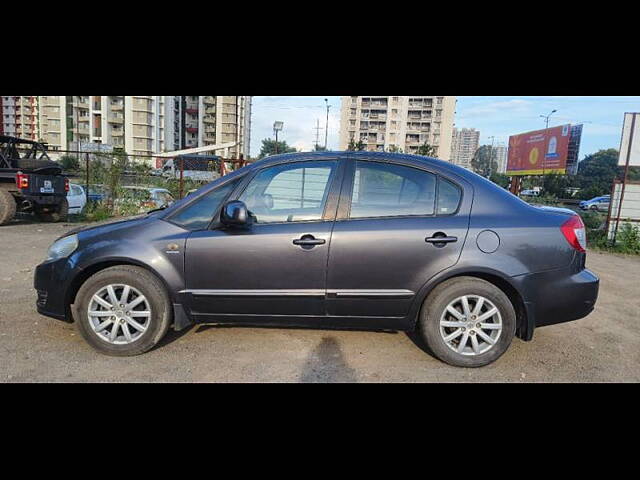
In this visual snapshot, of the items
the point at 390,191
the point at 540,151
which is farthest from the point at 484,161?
the point at 390,191

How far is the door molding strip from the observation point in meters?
3.04

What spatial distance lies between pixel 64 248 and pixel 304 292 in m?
2.05

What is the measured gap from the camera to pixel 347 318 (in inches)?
122

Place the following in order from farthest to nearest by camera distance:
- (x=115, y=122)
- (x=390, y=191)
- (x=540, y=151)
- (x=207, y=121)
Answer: (x=207, y=121)
(x=115, y=122)
(x=540, y=151)
(x=390, y=191)

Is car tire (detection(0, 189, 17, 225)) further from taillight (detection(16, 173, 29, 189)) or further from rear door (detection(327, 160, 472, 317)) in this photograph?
rear door (detection(327, 160, 472, 317))

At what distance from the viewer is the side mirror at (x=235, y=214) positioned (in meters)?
2.91

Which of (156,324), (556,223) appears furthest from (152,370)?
(556,223)

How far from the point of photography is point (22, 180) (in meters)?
9.12

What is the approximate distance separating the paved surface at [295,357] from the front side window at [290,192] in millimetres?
1160

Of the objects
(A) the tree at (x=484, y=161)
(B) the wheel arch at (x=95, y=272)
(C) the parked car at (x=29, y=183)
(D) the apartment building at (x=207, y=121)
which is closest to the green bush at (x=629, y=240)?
(B) the wheel arch at (x=95, y=272)

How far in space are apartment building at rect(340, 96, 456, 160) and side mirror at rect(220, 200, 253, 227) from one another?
248 feet

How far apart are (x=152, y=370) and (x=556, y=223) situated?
10.9 ft

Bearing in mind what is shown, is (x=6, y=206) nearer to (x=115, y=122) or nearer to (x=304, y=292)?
(x=304, y=292)

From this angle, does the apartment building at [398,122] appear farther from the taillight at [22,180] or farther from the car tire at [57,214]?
the taillight at [22,180]
